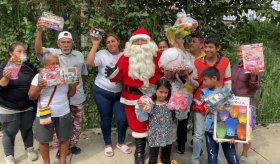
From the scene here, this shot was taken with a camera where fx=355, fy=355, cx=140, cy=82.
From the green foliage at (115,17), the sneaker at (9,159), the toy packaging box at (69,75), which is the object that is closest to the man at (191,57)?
the green foliage at (115,17)

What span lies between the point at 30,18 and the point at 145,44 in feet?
7.56

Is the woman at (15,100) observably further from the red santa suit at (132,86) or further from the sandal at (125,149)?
the sandal at (125,149)

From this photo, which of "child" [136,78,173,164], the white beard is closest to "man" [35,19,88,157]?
the white beard

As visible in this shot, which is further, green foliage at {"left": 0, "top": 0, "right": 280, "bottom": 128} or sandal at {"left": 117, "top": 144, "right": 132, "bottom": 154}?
green foliage at {"left": 0, "top": 0, "right": 280, "bottom": 128}

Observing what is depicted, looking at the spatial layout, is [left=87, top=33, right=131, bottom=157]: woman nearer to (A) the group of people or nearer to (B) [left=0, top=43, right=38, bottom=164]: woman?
(A) the group of people

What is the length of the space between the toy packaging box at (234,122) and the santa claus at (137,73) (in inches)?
35.9

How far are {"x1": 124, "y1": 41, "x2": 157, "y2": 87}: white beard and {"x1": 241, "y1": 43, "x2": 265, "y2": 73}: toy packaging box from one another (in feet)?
3.54

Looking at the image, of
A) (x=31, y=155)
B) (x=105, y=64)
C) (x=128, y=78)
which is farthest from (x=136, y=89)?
(x=31, y=155)

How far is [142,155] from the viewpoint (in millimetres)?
4516

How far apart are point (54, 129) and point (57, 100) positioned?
0.38 meters

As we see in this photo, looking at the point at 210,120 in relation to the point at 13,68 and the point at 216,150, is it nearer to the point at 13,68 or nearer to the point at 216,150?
the point at 216,150

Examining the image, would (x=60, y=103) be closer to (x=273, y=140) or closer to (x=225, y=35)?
(x=225, y=35)

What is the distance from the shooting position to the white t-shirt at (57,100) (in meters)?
4.12

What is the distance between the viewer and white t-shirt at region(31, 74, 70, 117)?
412 centimetres
